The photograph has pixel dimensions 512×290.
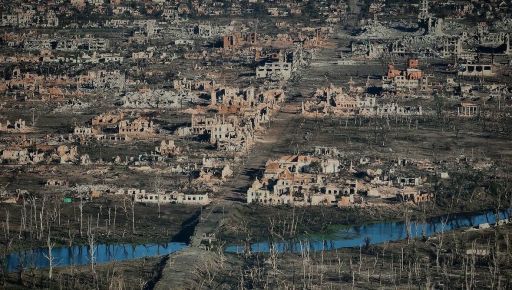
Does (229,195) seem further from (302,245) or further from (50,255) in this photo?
(50,255)

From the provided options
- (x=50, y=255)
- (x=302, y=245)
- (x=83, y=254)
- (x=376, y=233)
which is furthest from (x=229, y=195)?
(x=50, y=255)

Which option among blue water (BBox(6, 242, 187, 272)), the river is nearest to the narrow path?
blue water (BBox(6, 242, 187, 272))

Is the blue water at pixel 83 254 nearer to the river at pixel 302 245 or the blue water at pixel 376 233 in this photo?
the river at pixel 302 245

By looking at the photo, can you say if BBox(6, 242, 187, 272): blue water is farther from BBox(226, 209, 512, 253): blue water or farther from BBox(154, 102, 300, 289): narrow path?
BBox(226, 209, 512, 253): blue water

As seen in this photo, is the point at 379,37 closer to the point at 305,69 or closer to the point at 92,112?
the point at 305,69

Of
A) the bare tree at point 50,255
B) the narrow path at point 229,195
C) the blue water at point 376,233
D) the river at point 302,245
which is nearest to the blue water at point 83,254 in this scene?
the river at point 302,245
